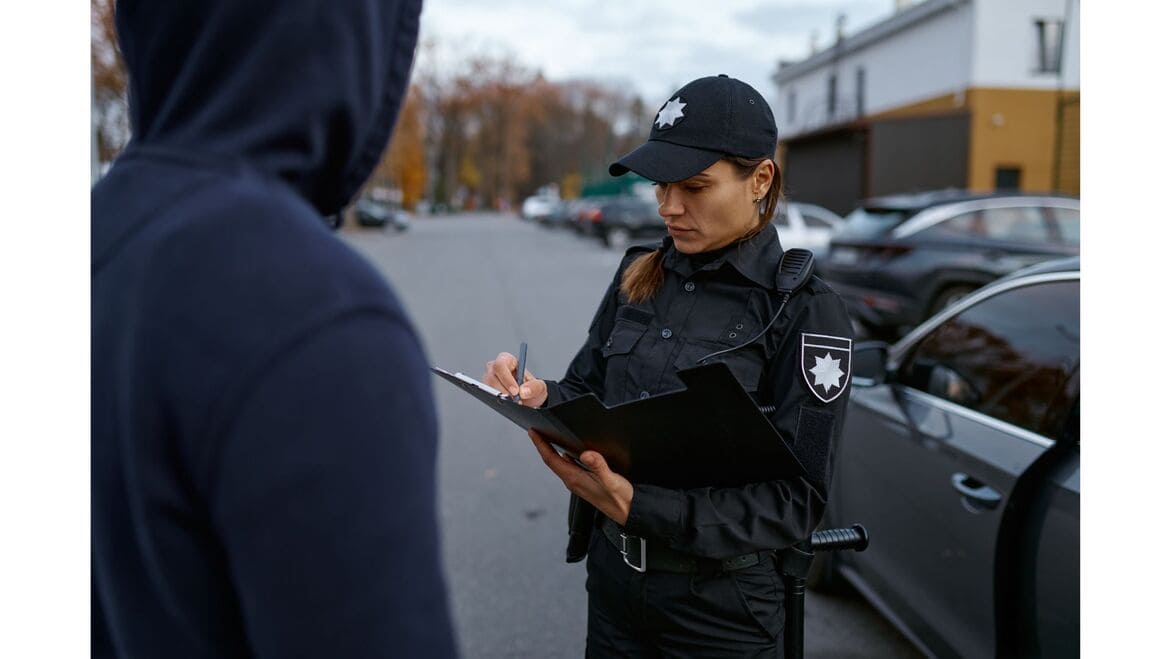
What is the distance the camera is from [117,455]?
2.84ft

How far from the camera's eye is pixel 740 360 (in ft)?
6.08

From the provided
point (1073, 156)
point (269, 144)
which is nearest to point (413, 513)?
point (269, 144)

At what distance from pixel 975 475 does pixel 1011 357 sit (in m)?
0.71

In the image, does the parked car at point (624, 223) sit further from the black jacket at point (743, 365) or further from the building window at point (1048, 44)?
the black jacket at point (743, 365)

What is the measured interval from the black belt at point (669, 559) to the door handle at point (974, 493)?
105cm

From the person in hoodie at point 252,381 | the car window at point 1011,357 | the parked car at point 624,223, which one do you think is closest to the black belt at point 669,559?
the person in hoodie at point 252,381

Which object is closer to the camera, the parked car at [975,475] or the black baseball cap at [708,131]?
the black baseball cap at [708,131]

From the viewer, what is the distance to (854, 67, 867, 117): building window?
36125 mm

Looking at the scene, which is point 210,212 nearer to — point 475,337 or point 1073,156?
point 475,337

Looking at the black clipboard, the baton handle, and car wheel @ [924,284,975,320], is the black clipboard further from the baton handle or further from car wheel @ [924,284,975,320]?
car wheel @ [924,284,975,320]

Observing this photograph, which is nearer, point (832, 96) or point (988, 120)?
point (988, 120)

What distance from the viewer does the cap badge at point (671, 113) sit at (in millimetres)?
1934

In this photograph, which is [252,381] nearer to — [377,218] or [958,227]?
[958,227]

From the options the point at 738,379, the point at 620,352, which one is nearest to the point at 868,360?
the point at 620,352
